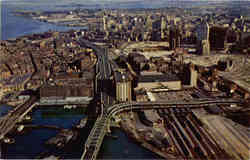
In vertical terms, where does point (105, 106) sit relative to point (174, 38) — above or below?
below

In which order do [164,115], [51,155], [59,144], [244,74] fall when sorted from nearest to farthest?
[51,155] < [59,144] < [164,115] < [244,74]

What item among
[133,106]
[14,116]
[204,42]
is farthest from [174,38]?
[14,116]

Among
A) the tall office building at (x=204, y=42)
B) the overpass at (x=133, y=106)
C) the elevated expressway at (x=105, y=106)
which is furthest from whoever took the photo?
the tall office building at (x=204, y=42)

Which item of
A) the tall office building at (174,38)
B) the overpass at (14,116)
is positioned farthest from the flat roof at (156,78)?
the tall office building at (174,38)

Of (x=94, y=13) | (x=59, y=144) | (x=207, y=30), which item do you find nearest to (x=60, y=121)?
(x=59, y=144)

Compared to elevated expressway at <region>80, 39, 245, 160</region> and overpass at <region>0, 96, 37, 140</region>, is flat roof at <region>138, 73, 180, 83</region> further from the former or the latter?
overpass at <region>0, 96, 37, 140</region>

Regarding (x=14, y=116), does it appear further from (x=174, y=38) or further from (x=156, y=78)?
(x=174, y=38)

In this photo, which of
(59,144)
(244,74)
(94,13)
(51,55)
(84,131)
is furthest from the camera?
(94,13)

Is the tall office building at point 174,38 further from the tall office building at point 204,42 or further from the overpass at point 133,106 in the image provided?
the overpass at point 133,106

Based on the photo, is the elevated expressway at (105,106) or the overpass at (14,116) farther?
the overpass at (14,116)

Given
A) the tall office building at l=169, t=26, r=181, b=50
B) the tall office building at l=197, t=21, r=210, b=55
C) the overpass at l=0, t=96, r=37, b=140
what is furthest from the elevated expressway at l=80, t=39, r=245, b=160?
the tall office building at l=197, t=21, r=210, b=55

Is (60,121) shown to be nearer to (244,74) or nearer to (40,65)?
(40,65)
